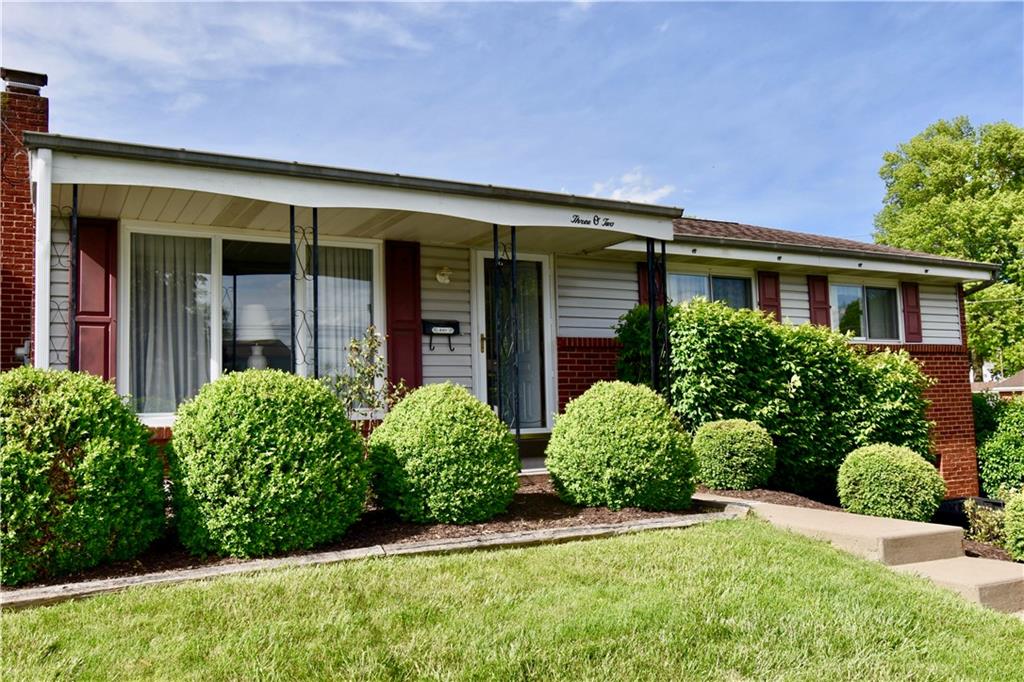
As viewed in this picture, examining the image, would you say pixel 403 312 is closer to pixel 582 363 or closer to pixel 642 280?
pixel 582 363

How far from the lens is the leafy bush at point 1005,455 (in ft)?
41.5

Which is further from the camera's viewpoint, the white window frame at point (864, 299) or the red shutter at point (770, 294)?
the white window frame at point (864, 299)

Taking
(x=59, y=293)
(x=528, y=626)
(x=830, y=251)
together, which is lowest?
(x=528, y=626)

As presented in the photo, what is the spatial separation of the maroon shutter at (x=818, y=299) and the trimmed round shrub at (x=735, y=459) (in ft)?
17.6

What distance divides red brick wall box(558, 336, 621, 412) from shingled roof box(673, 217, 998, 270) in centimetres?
181

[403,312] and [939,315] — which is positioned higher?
[939,315]

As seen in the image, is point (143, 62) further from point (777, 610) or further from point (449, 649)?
point (777, 610)

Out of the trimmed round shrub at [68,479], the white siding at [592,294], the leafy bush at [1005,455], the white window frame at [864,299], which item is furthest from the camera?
the leafy bush at [1005,455]

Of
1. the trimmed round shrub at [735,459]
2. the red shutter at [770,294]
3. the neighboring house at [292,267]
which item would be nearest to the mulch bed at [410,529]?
the trimmed round shrub at [735,459]

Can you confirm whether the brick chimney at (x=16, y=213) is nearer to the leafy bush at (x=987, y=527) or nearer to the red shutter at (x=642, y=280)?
the red shutter at (x=642, y=280)

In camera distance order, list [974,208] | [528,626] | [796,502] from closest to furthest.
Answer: [528,626], [796,502], [974,208]

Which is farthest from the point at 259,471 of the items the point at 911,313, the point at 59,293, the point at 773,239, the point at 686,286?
the point at 911,313

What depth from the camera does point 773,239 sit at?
12211mm

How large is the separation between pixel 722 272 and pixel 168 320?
310 inches
